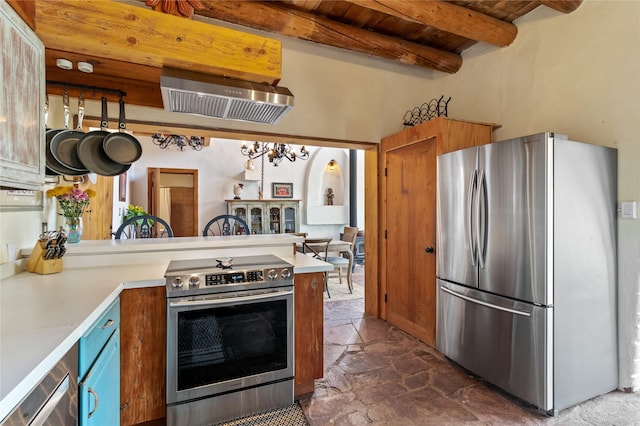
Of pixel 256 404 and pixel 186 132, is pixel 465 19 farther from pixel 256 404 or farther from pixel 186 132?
pixel 256 404

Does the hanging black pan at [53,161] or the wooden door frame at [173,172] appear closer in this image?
the hanging black pan at [53,161]

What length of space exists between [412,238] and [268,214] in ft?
13.9

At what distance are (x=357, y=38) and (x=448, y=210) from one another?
1.94 m

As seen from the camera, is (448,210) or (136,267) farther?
(448,210)

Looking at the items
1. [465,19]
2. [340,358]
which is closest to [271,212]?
[340,358]

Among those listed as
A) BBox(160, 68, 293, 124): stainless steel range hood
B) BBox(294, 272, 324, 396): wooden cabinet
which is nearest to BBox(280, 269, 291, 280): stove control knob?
BBox(294, 272, 324, 396): wooden cabinet

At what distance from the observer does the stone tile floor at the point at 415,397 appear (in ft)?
6.11

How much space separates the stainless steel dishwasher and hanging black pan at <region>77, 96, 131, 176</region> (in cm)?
113

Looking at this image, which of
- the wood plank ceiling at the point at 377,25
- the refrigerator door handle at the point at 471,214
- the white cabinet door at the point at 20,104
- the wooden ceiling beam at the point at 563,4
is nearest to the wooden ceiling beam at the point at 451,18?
the wood plank ceiling at the point at 377,25

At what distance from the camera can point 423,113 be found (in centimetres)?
364

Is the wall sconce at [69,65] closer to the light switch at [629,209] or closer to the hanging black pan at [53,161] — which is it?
the hanging black pan at [53,161]

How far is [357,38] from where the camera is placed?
9.98ft

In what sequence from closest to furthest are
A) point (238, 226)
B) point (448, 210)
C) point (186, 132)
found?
1. point (448, 210)
2. point (186, 132)
3. point (238, 226)

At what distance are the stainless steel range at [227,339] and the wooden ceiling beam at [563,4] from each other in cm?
278
